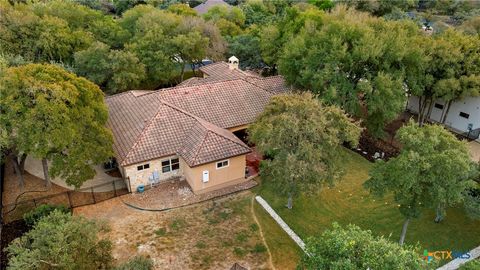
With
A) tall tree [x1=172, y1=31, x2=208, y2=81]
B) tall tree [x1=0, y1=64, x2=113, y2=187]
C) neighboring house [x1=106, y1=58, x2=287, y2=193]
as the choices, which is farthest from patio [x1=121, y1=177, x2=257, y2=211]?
tall tree [x1=172, y1=31, x2=208, y2=81]

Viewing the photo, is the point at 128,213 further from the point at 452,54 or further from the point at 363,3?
the point at 363,3

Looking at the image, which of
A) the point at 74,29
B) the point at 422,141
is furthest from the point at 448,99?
the point at 74,29

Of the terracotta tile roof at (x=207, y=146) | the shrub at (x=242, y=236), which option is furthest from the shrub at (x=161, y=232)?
the terracotta tile roof at (x=207, y=146)

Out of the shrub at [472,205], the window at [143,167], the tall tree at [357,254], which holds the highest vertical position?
the tall tree at [357,254]

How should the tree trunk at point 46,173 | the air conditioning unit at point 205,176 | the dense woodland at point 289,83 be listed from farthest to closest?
the air conditioning unit at point 205,176 < the tree trunk at point 46,173 < the dense woodland at point 289,83

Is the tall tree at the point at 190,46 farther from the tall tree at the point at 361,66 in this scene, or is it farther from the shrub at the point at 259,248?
the shrub at the point at 259,248
